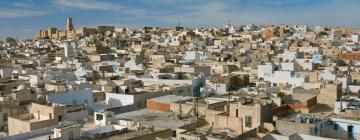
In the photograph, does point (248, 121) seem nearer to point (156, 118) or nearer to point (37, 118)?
point (156, 118)

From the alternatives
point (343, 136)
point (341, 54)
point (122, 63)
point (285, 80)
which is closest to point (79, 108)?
point (343, 136)

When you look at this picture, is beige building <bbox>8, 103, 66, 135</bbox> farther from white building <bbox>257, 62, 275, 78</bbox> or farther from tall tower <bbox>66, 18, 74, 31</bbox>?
tall tower <bbox>66, 18, 74, 31</bbox>

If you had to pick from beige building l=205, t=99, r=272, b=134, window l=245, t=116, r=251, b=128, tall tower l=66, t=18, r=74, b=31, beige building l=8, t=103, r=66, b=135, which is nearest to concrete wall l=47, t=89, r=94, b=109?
beige building l=8, t=103, r=66, b=135

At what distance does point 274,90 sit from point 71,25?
111051 millimetres

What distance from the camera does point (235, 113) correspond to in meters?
19.7

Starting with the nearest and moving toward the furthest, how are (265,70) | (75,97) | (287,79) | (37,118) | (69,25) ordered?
(37,118)
(75,97)
(287,79)
(265,70)
(69,25)

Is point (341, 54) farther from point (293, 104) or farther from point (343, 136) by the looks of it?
point (343, 136)

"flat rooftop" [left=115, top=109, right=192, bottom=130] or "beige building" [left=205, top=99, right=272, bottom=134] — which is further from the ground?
"beige building" [left=205, top=99, right=272, bottom=134]

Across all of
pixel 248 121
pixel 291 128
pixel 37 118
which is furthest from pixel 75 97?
pixel 291 128

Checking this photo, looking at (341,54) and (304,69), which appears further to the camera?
(341,54)

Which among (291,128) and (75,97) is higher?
(75,97)

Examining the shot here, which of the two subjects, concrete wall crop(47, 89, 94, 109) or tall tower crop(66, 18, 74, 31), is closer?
concrete wall crop(47, 89, 94, 109)

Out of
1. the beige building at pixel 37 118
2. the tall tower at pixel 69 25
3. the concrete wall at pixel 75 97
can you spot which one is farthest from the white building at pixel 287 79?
the tall tower at pixel 69 25

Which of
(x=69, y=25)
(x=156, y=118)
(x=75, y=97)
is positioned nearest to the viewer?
(x=156, y=118)
